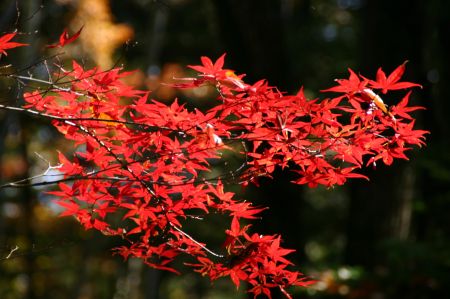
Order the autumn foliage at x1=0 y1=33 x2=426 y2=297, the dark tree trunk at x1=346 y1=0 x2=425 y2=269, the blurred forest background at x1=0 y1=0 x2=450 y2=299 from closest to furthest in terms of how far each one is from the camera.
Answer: the autumn foliage at x1=0 y1=33 x2=426 y2=297 → the blurred forest background at x1=0 y1=0 x2=450 y2=299 → the dark tree trunk at x1=346 y1=0 x2=425 y2=269

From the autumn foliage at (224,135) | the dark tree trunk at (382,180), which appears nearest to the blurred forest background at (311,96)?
the dark tree trunk at (382,180)

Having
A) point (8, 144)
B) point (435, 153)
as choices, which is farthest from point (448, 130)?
point (8, 144)

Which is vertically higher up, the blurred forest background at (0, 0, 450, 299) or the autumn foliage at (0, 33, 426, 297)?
the autumn foliage at (0, 33, 426, 297)

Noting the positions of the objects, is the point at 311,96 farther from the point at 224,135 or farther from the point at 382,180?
the point at 224,135

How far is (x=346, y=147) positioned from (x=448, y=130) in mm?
4689

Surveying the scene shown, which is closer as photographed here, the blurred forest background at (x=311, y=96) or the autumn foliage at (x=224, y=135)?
the autumn foliage at (x=224, y=135)

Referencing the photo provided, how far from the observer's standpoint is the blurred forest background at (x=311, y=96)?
193 inches

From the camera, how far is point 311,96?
10.8 m

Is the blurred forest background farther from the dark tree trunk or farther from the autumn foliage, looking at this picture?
the autumn foliage

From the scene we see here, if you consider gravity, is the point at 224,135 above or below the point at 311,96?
above

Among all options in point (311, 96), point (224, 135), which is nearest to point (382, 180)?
point (224, 135)

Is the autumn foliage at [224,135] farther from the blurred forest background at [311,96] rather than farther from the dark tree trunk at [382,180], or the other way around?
the dark tree trunk at [382,180]

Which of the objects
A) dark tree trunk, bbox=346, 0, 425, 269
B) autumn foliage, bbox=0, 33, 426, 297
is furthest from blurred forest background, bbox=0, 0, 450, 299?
autumn foliage, bbox=0, 33, 426, 297

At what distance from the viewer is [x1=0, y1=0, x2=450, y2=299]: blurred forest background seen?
4.89m
